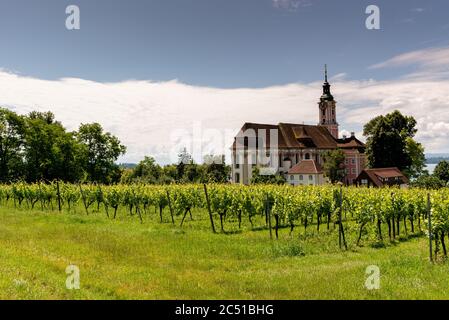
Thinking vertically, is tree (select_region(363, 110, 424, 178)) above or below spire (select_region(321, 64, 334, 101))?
below

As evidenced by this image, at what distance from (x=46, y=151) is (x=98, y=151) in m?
9.49

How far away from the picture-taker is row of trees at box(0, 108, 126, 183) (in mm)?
55719

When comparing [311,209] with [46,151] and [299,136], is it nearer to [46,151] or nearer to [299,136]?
[46,151]

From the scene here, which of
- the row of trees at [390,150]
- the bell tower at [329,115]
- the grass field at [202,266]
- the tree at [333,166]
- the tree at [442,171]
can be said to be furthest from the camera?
the bell tower at [329,115]

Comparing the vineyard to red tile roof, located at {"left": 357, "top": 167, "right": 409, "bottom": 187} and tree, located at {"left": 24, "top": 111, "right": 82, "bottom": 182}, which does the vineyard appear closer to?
tree, located at {"left": 24, "top": 111, "right": 82, "bottom": 182}

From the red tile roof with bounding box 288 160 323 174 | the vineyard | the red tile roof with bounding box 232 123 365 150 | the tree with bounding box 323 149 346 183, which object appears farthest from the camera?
the red tile roof with bounding box 232 123 365 150

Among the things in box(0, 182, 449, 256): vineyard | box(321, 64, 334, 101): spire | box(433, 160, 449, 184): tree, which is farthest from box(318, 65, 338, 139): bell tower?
box(0, 182, 449, 256): vineyard

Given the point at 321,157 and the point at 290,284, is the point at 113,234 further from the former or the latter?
the point at 321,157

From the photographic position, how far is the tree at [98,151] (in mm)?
64938

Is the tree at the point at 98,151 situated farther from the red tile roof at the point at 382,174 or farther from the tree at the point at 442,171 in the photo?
the tree at the point at 442,171

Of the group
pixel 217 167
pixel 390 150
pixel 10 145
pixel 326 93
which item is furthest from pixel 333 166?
pixel 10 145

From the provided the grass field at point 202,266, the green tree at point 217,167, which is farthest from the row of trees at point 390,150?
the grass field at point 202,266

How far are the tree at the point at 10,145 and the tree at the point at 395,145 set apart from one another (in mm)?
53532

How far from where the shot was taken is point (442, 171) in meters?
77.8
